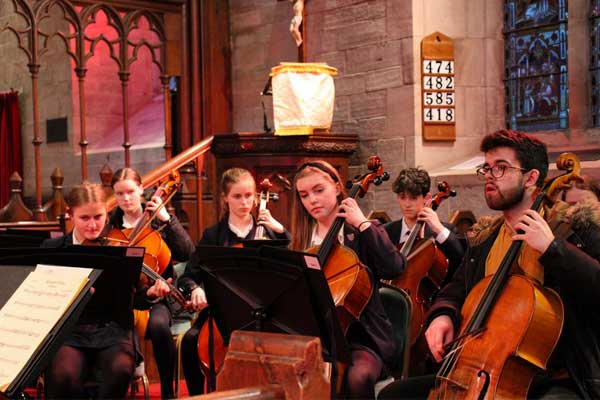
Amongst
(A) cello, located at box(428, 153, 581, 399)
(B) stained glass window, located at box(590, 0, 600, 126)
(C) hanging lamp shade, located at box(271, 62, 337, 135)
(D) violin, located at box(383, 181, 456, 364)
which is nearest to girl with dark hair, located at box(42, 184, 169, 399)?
(D) violin, located at box(383, 181, 456, 364)

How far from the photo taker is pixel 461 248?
4645 millimetres

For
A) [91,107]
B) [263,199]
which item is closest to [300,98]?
[263,199]

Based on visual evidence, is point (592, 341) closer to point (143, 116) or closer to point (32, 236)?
point (32, 236)

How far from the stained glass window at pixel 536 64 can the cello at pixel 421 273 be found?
2905 millimetres

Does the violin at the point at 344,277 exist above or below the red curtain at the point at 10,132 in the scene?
below

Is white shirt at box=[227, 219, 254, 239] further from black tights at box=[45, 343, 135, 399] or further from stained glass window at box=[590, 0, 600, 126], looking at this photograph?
stained glass window at box=[590, 0, 600, 126]

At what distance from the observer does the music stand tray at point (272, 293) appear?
3.03m

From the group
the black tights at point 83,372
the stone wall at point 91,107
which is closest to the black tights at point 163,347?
the black tights at point 83,372

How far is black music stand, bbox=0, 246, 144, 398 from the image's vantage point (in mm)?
2832

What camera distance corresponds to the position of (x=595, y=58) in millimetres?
6840

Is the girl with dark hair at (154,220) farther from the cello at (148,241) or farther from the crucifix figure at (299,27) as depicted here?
the crucifix figure at (299,27)

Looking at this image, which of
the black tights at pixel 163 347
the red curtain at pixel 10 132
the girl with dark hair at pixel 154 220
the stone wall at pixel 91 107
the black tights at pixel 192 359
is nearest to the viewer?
the black tights at pixel 192 359

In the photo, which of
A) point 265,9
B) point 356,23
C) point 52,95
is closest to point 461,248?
point 356,23

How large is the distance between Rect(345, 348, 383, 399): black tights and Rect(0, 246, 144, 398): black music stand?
90 centimetres
